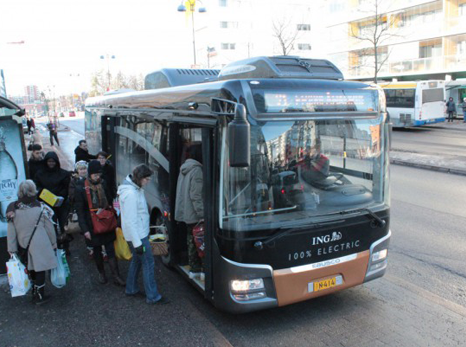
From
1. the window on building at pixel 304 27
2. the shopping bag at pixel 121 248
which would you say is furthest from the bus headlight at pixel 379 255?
the window on building at pixel 304 27

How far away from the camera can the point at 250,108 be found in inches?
172

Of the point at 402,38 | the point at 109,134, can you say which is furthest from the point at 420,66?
the point at 109,134

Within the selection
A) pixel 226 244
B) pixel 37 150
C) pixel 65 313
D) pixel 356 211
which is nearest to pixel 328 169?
pixel 356 211

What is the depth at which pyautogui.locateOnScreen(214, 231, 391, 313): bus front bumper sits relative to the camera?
4.45 metres

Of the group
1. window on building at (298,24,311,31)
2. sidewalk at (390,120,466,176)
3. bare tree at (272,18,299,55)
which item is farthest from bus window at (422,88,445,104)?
window on building at (298,24,311,31)

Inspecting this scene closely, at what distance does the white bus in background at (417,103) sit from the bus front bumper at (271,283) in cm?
2477

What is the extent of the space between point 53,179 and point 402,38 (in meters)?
39.9

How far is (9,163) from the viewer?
6.63m

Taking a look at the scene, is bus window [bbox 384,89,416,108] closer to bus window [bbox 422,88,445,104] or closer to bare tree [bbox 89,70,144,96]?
bus window [bbox 422,88,445,104]

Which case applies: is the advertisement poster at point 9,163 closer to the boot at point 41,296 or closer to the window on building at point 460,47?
the boot at point 41,296

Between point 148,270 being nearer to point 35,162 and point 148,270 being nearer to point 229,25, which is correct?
point 35,162

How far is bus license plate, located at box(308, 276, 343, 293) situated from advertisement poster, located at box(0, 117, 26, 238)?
4.77 meters

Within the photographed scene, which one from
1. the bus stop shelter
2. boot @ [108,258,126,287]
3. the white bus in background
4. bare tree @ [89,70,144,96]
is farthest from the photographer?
bare tree @ [89,70,144,96]

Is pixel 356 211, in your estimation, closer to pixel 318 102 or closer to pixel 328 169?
pixel 328 169
